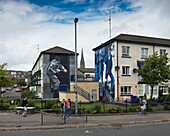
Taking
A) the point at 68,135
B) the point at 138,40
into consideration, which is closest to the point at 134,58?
the point at 138,40

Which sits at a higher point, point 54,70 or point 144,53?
point 144,53

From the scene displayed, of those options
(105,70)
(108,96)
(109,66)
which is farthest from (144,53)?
(108,96)

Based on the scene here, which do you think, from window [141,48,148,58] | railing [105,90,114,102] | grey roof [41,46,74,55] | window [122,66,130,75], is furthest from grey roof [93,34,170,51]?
railing [105,90,114,102]

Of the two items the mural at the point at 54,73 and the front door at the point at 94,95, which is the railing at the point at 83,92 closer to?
the front door at the point at 94,95

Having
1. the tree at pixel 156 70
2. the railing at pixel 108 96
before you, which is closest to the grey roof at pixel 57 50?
the railing at pixel 108 96

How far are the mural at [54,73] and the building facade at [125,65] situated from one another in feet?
26.2

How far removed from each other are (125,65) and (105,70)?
3584 mm

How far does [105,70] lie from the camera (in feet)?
Answer: 95.6

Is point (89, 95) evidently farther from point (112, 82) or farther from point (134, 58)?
point (134, 58)

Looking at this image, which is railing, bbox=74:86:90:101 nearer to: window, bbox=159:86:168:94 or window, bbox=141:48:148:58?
window, bbox=141:48:148:58

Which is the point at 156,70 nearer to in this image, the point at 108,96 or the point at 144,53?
the point at 144,53

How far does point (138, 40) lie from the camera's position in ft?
92.3

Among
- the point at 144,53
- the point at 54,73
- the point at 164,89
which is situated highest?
the point at 144,53

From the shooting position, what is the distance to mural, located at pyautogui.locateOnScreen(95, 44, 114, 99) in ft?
89.0
